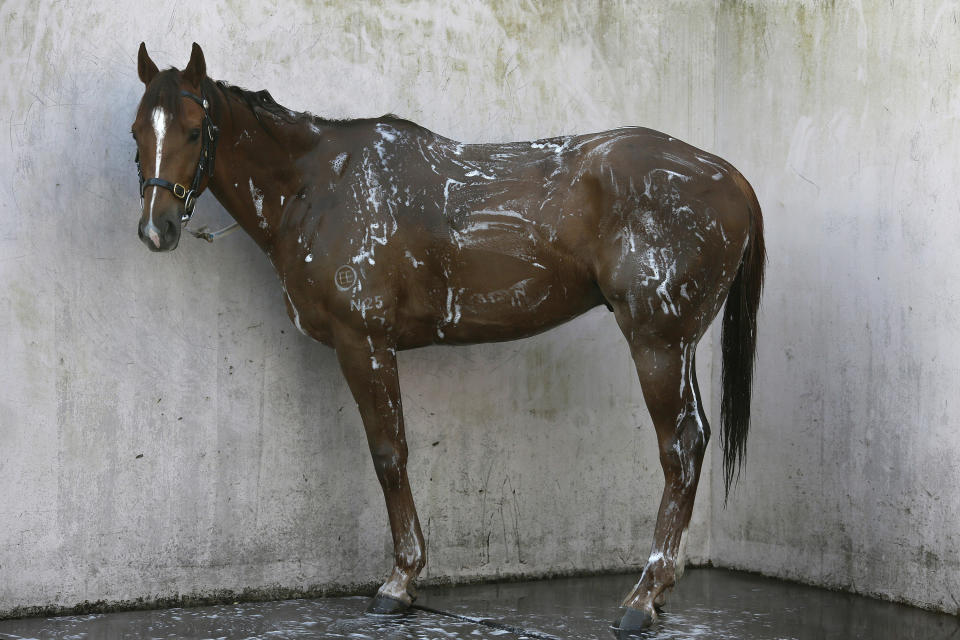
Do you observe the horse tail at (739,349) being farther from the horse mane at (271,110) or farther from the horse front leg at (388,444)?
the horse mane at (271,110)

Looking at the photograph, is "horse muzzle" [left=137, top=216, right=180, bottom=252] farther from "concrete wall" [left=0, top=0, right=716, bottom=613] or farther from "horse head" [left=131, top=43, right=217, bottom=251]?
"concrete wall" [left=0, top=0, right=716, bottom=613]

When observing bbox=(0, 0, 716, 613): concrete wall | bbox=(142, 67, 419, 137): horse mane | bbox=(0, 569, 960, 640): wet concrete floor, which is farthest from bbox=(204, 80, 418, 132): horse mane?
bbox=(0, 569, 960, 640): wet concrete floor

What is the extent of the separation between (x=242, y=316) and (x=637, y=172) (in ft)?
5.33

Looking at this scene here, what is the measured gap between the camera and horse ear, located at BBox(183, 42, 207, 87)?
12.3ft

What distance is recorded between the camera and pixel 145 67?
3.79 meters

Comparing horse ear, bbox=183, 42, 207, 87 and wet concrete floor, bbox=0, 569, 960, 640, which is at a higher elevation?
horse ear, bbox=183, 42, 207, 87

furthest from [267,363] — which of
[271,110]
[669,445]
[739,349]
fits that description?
[739,349]

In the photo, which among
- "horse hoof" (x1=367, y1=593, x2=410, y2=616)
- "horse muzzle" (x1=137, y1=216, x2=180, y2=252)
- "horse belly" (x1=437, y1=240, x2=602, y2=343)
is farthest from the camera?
"horse hoof" (x1=367, y1=593, x2=410, y2=616)

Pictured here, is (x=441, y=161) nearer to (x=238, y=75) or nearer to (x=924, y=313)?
(x=238, y=75)

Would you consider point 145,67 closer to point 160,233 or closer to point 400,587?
point 160,233

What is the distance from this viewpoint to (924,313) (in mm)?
4090

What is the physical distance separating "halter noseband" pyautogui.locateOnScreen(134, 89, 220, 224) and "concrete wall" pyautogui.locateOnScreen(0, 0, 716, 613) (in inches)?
16.8

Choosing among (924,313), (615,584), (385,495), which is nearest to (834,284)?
(924,313)

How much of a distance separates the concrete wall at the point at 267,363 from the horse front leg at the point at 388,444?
14.9 inches
